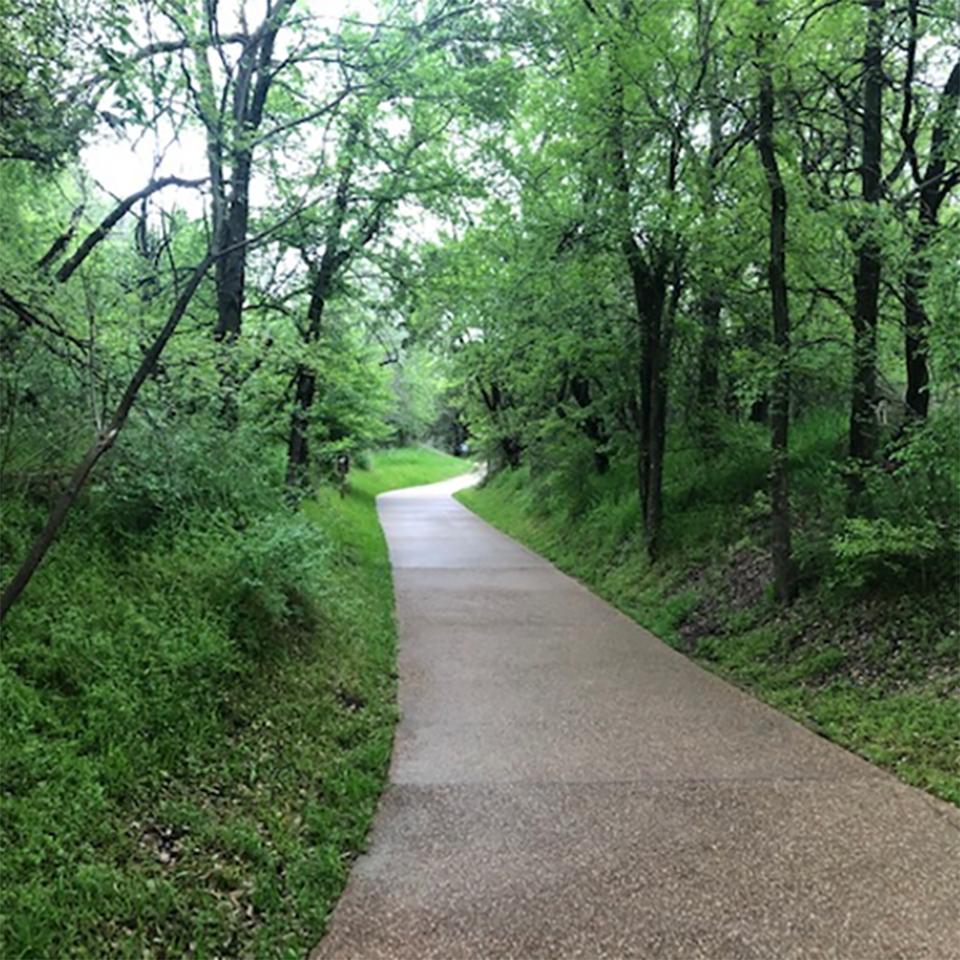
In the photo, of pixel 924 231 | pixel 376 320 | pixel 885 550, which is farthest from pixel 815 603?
pixel 376 320

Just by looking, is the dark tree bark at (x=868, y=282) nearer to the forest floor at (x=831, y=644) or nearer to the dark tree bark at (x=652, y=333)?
the forest floor at (x=831, y=644)

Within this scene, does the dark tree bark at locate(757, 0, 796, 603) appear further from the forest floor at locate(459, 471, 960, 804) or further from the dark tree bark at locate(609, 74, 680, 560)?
the dark tree bark at locate(609, 74, 680, 560)

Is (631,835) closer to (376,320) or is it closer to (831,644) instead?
(831,644)

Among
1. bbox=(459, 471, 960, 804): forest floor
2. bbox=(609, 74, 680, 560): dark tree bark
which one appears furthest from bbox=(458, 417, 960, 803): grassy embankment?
bbox=(609, 74, 680, 560): dark tree bark

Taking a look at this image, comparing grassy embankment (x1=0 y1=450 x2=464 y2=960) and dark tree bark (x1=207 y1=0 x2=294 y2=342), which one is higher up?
dark tree bark (x1=207 y1=0 x2=294 y2=342)

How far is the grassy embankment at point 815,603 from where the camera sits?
501 centimetres

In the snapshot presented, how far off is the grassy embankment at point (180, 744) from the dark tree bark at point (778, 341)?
391 centimetres

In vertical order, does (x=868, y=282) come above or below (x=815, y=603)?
above

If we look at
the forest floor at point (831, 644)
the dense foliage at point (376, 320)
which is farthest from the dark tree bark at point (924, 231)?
the forest floor at point (831, 644)

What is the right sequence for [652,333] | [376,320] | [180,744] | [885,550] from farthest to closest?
[376,320] → [652,333] → [885,550] → [180,744]

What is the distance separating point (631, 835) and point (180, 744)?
2.42 metres

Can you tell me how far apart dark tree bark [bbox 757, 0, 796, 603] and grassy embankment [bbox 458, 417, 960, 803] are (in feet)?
0.66

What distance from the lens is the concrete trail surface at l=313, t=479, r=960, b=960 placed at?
9.66 feet

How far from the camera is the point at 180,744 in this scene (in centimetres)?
396
